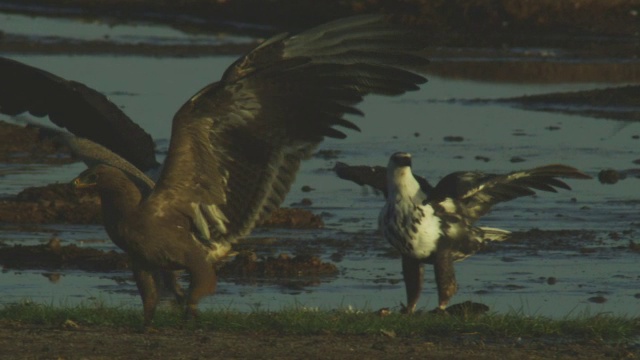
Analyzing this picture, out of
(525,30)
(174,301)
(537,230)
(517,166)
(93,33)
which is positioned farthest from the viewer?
(93,33)

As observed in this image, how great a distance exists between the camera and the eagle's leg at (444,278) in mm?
10414

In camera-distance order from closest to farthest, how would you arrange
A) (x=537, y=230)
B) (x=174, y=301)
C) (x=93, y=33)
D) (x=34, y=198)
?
(x=174, y=301), (x=537, y=230), (x=34, y=198), (x=93, y=33)

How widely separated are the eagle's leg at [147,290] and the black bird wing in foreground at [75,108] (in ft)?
4.63

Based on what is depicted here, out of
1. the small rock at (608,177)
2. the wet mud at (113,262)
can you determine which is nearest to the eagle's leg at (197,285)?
the wet mud at (113,262)

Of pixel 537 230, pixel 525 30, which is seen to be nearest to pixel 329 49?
pixel 537 230

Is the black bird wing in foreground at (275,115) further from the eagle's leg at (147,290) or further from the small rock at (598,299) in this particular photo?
the small rock at (598,299)

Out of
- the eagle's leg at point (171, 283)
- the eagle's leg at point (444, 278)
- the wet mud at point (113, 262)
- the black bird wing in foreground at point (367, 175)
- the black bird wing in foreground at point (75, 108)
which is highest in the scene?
the black bird wing in foreground at point (75, 108)

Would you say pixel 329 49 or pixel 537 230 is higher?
pixel 329 49

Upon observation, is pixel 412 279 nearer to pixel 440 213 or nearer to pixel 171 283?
pixel 440 213

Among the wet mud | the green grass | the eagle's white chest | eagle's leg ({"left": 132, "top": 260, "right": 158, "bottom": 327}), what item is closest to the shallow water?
the wet mud

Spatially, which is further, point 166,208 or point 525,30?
point 525,30

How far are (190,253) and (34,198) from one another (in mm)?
6150

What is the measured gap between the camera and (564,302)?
11055mm

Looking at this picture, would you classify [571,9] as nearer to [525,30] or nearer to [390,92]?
[525,30]
